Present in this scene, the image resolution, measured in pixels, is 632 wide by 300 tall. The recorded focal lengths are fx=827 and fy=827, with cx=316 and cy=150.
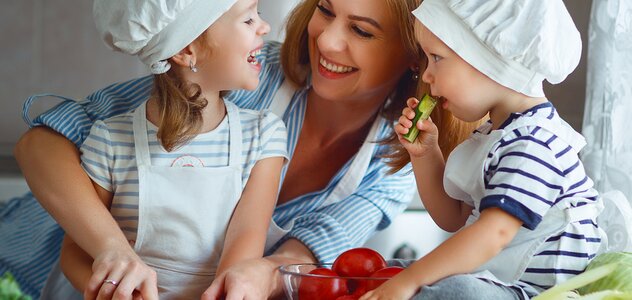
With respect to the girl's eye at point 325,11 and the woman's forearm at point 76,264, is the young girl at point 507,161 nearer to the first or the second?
the girl's eye at point 325,11

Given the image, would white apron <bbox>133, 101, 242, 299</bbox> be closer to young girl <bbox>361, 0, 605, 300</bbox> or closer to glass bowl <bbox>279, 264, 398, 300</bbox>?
glass bowl <bbox>279, 264, 398, 300</bbox>

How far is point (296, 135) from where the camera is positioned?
1.58 metres

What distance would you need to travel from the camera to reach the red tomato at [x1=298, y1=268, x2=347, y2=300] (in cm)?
103

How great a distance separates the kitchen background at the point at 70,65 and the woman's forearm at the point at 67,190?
3.73ft

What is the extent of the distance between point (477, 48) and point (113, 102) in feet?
2.26

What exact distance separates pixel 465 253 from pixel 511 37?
0.87 feet

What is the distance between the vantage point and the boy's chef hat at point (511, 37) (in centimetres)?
100

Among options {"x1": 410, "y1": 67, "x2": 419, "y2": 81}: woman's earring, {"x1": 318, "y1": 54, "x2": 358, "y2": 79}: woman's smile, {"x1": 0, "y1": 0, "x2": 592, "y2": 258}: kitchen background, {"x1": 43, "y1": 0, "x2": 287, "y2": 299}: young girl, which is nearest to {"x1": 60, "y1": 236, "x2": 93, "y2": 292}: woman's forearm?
{"x1": 43, "y1": 0, "x2": 287, "y2": 299}: young girl

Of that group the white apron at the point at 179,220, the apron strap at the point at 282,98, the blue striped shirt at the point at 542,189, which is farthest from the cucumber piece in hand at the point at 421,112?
the apron strap at the point at 282,98

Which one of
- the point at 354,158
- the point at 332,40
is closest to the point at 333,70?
the point at 332,40

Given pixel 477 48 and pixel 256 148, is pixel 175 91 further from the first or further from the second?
pixel 477 48

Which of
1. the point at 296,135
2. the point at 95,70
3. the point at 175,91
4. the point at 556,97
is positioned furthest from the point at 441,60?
the point at 95,70

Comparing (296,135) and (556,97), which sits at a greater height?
(296,135)

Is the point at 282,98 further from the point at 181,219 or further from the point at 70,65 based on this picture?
the point at 70,65
